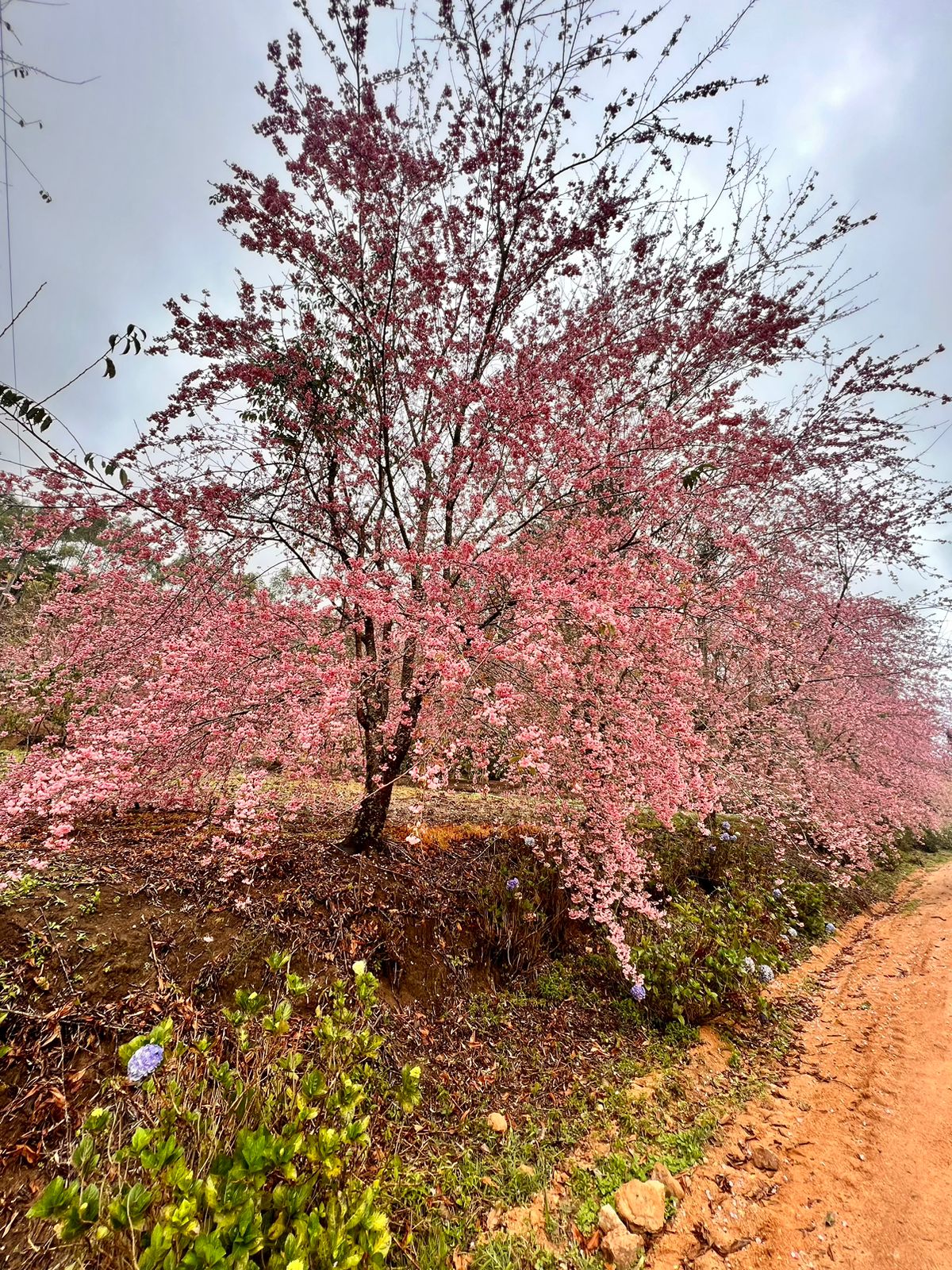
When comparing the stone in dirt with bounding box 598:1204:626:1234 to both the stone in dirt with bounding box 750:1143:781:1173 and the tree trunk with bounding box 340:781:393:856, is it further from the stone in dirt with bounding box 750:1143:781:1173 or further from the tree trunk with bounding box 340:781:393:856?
the tree trunk with bounding box 340:781:393:856

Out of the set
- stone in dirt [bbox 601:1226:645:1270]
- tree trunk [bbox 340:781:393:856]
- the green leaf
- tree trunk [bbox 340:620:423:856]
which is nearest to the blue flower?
the green leaf

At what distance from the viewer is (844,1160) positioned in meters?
3.37

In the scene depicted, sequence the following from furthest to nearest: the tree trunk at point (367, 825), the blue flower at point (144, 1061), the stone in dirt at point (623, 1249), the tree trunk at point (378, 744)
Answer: the tree trunk at point (367, 825) → the tree trunk at point (378, 744) → the stone in dirt at point (623, 1249) → the blue flower at point (144, 1061)

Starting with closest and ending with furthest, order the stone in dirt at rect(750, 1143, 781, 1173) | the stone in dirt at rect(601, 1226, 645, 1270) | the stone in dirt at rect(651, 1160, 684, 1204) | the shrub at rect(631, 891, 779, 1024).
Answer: the stone in dirt at rect(601, 1226, 645, 1270)
the stone in dirt at rect(651, 1160, 684, 1204)
the stone in dirt at rect(750, 1143, 781, 1173)
the shrub at rect(631, 891, 779, 1024)

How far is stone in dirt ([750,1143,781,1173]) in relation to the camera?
3283 millimetres

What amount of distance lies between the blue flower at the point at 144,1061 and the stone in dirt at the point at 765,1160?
4.28 m

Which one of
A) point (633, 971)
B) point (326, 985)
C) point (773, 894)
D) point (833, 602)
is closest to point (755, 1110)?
point (633, 971)

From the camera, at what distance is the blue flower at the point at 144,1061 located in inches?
62.8

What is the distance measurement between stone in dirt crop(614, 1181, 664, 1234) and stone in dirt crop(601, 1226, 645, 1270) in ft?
0.37

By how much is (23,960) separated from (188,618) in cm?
248

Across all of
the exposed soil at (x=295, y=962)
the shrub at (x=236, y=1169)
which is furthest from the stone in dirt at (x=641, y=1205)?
the shrub at (x=236, y=1169)

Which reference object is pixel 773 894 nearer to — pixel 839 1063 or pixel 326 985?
pixel 839 1063

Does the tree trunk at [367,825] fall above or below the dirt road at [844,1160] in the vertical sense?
above

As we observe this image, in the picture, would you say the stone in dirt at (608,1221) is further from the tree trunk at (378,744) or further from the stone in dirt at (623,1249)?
the tree trunk at (378,744)
